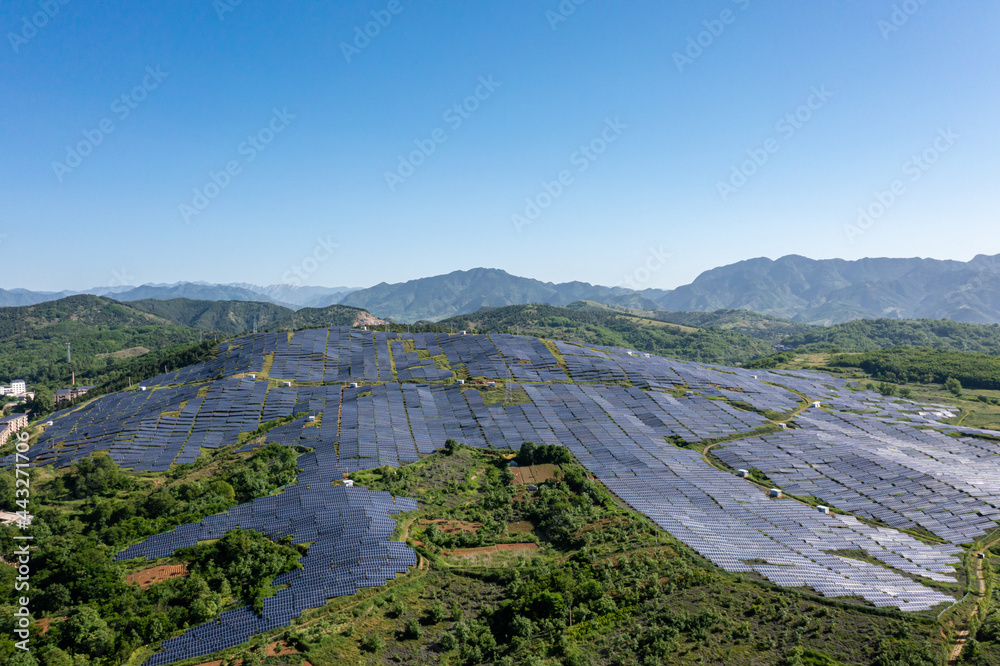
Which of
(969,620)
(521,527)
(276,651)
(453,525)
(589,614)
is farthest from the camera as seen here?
(521,527)

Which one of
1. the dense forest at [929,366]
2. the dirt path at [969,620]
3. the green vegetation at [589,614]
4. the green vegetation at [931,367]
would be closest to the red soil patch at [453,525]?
the green vegetation at [589,614]

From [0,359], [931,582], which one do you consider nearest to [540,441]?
[931,582]

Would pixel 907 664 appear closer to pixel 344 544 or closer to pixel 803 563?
pixel 803 563

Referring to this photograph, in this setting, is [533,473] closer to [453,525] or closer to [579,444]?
[579,444]

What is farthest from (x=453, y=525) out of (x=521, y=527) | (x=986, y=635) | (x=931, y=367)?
(x=931, y=367)

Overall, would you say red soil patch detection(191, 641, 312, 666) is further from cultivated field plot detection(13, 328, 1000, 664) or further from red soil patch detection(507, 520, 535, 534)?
red soil patch detection(507, 520, 535, 534)

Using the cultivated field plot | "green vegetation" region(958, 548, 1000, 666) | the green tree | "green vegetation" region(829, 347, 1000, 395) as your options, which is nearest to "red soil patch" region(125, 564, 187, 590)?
the cultivated field plot
